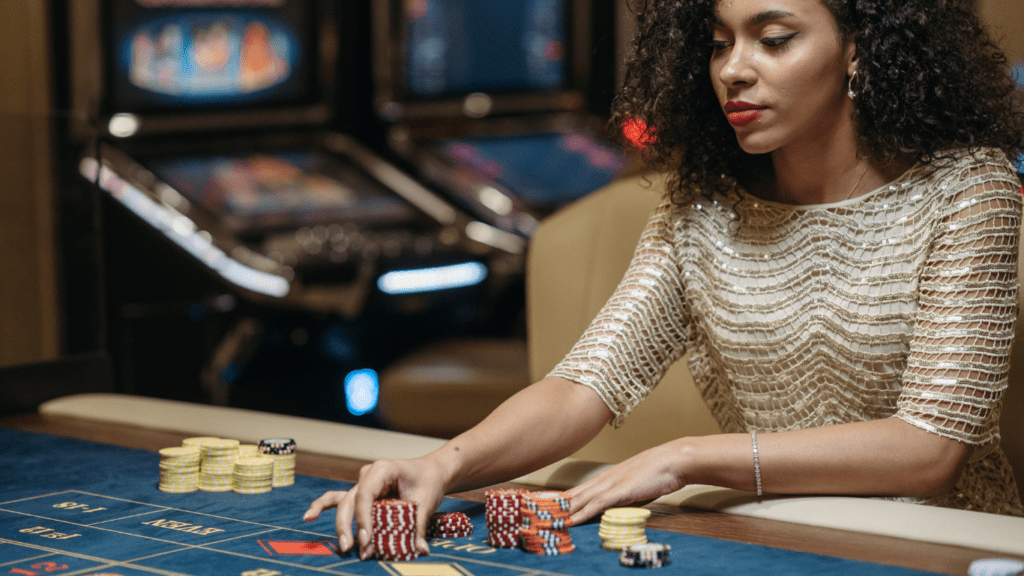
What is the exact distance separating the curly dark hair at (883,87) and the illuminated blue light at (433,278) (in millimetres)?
1841

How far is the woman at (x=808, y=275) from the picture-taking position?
136cm

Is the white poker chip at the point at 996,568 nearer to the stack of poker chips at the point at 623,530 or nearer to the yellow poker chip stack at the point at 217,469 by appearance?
the stack of poker chips at the point at 623,530

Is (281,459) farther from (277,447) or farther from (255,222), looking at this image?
(255,222)

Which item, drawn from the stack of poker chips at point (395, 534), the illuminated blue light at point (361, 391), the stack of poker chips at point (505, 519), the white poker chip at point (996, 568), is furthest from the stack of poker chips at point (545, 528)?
the illuminated blue light at point (361, 391)

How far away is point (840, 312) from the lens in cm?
156

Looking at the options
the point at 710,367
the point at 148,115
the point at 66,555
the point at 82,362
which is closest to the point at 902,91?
the point at 710,367

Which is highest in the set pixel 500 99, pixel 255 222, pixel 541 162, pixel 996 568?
pixel 500 99

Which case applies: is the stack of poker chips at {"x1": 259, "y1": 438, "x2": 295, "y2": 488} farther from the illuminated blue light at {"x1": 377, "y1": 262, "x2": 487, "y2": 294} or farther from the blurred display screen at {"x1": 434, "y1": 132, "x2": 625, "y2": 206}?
the blurred display screen at {"x1": 434, "y1": 132, "x2": 625, "y2": 206}

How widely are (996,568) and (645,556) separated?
1.01 ft

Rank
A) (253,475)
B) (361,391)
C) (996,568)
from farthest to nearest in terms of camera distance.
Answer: (361,391) → (253,475) → (996,568)

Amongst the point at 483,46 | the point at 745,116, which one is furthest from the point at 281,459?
the point at 483,46

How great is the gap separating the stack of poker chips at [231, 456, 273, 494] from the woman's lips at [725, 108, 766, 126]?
2.39ft

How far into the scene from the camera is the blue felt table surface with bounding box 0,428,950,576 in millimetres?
1102

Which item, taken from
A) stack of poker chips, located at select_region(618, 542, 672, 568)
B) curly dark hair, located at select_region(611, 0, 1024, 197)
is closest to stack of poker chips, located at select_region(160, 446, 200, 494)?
stack of poker chips, located at select_region(618, 542, 672, 568)
